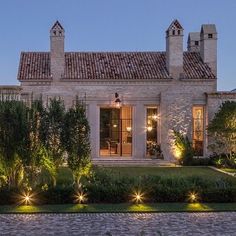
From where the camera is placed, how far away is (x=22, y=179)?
15672 millimetres

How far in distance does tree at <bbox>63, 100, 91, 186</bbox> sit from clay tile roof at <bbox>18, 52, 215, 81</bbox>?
13.5m

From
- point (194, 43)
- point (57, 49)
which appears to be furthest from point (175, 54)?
point (57, 49)

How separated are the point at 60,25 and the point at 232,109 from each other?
1059cm

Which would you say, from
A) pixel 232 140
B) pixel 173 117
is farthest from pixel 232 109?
pixel 173 117

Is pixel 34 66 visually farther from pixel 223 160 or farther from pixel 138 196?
pixel 138 196

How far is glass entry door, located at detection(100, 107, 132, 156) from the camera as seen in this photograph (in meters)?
30.3

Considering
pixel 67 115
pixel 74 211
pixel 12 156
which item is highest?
pixel 67 115

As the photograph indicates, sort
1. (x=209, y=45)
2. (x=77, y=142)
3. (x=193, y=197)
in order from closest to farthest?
1. (x=193, y=197)
2. (x=77, y=142)
3. (x=209, y=45)

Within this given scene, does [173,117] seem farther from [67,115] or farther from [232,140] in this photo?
[67,115]

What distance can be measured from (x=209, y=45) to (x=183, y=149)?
6.99 meters

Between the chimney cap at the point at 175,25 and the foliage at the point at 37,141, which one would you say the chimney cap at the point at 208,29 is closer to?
the chimney cap at the point at 175,25

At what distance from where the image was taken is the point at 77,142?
15703 millimetres

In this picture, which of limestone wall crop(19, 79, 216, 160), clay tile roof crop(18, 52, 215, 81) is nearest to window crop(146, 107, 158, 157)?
limestone wall crop(19, 79, 216, 160)

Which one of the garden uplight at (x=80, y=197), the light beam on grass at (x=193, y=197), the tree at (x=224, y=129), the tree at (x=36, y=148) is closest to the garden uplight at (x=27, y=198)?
the tree at (x=36, y=148)
